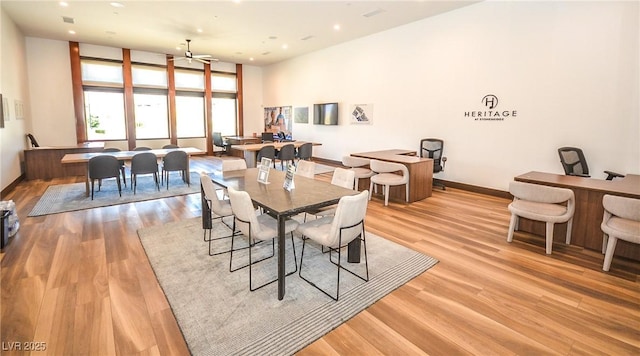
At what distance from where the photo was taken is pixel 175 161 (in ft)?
20.5

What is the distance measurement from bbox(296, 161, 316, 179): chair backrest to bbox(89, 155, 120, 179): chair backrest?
360 cm

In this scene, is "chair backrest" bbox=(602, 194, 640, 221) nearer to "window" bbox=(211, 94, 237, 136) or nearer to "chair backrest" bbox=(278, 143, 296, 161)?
"chair backrest" bbox=(278, 143, 296, 161)

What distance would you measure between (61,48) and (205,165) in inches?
197

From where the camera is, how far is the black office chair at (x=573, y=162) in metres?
4.58

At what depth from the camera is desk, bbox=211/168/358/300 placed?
235 cm

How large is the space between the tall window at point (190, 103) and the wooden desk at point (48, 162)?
390 centimetres

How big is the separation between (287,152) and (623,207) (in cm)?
622

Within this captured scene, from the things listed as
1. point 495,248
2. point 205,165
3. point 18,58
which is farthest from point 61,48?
point 495,248

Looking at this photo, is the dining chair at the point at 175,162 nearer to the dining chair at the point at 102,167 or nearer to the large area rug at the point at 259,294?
the dining chair at the point at 102,167

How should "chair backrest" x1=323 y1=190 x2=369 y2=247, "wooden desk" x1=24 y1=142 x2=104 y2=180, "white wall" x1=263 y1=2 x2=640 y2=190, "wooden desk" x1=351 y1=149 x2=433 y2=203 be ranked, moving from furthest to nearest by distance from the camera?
"wooden desk" x1=24 y1=142 x2=104 y2=180, "wooden desk" x1=351 y1=149 x2=433 y2=203, "white wall" x1=263 y1=2 x2=640 y2=190, "chair backrest" x1=323 y1=190 x2=369 y2=247

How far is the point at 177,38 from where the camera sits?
26.6 feet

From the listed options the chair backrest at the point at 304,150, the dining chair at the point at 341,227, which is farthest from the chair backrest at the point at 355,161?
the dining chair at the point at 341,227

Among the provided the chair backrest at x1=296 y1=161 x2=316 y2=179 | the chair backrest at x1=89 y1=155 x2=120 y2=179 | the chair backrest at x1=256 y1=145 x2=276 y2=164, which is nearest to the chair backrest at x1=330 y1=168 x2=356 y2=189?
the chair backrest at x1=296 y1=161 x2=316 y2=179

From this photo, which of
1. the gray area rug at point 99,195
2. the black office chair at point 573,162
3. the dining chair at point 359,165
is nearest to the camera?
the black office chair at point 573,162
